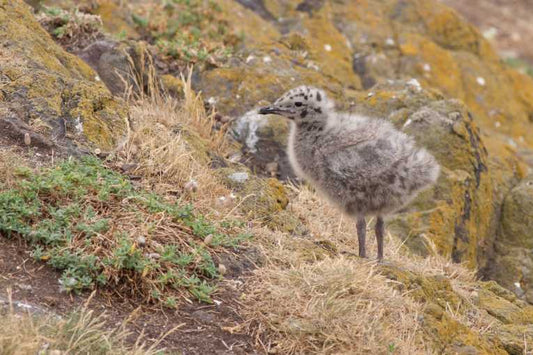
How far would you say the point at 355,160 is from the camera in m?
5.63

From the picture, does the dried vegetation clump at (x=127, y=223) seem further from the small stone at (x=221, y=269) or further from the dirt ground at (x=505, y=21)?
the dirt ground at (x=505, y=21)

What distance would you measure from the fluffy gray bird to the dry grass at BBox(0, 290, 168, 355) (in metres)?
2.27

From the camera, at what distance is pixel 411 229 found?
754 cm

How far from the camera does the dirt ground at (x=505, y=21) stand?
2200cm

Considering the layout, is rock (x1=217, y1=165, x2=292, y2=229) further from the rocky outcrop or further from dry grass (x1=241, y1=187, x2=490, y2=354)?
the rocky outcrop

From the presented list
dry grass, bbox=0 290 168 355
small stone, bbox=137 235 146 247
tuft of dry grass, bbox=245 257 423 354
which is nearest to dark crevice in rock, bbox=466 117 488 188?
tuft of dry grass, bbox=245 257 423 354

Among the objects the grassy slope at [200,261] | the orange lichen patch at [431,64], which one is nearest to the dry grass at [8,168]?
the grassy slope at [200,261]

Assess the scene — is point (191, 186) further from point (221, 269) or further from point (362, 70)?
point (362, 70)

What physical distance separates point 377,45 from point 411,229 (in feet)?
15.6

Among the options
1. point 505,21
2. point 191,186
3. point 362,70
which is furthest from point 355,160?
point 505,21

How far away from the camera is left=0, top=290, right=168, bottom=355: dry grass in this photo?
351cm

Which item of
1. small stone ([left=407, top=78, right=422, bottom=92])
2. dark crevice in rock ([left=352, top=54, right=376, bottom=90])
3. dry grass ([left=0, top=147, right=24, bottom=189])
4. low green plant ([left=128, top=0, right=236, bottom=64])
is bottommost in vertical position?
dark crevice in rock ([left=352, top=54, right=376, bottom=90])

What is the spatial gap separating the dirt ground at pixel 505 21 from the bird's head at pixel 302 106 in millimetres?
16389

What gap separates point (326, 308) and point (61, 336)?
1.53 meters
